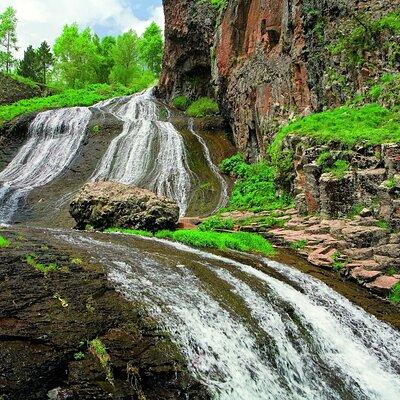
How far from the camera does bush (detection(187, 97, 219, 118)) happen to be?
32.9m

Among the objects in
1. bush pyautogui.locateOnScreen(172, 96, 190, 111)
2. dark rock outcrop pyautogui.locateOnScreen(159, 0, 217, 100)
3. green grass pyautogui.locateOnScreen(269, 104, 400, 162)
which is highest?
dark rock outcrop pyautogui.locateOnScreen(159, 0, 217, 100)

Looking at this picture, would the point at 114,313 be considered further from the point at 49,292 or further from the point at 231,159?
the point at 231,159

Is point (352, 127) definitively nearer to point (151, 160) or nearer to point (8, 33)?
point (151, 160)

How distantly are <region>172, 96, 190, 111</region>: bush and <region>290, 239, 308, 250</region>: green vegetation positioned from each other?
83.9 feet

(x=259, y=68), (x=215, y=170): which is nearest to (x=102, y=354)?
(x=215, y=170)

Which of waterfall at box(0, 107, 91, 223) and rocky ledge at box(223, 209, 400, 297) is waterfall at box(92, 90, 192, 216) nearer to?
waterfall at box(0, 107, 91, 223)

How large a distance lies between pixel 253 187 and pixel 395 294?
11334 mm

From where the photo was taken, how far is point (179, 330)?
5.91m

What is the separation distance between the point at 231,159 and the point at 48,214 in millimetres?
11073

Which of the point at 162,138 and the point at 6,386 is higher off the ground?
the point at 162,138

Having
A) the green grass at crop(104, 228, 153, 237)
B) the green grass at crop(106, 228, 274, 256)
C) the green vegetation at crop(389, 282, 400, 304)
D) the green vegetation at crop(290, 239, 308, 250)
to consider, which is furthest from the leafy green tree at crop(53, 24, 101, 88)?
the green vegetation at crop(389, 282, 400, 304)

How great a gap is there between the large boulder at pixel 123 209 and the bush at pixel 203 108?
19.0m

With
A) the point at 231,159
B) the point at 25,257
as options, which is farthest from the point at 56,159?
the point at 25,257

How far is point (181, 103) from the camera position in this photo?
3581cm
